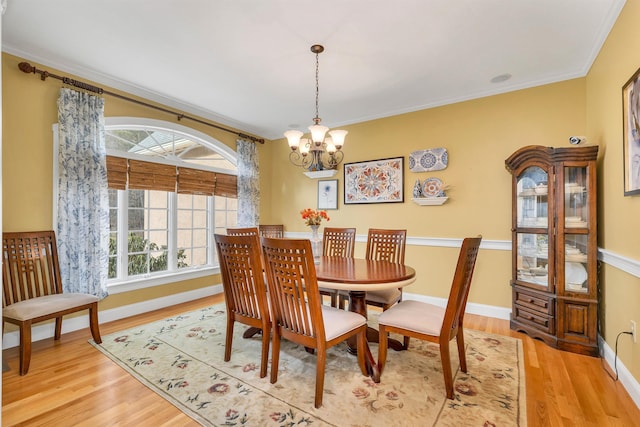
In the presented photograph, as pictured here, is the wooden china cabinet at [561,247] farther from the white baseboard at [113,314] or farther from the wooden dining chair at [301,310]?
the white baseboard at [113,314]

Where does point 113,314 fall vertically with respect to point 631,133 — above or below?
below

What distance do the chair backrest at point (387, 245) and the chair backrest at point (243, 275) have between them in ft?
4.79

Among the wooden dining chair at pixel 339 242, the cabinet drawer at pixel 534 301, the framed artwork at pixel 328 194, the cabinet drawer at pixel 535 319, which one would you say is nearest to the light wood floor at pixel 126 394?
the cabinet drawer at pixel 535 319

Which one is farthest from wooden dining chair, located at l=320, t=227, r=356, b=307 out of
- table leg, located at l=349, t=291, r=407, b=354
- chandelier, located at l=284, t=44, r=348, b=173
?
chandelier, located at l=284, t=44, r=348, b=173

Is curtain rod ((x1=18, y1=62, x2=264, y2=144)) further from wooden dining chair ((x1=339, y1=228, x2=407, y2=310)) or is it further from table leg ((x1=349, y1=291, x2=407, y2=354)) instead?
table leg ((x1=349, y1=291, x2=407, y2=354))

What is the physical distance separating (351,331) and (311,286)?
19.7 inches

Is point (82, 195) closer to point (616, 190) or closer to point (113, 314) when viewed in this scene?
point (113, 314)

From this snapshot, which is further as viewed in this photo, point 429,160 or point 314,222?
point 429,160

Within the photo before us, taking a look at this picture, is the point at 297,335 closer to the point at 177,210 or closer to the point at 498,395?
the point at 498,395

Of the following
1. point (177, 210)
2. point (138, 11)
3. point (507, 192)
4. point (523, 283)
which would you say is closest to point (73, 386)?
point (177, 210)

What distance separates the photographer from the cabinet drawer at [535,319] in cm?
282

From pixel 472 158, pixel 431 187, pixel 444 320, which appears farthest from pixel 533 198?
pixel 444 320

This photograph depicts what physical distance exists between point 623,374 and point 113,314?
14.9ft

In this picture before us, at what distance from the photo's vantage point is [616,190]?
2379mm
